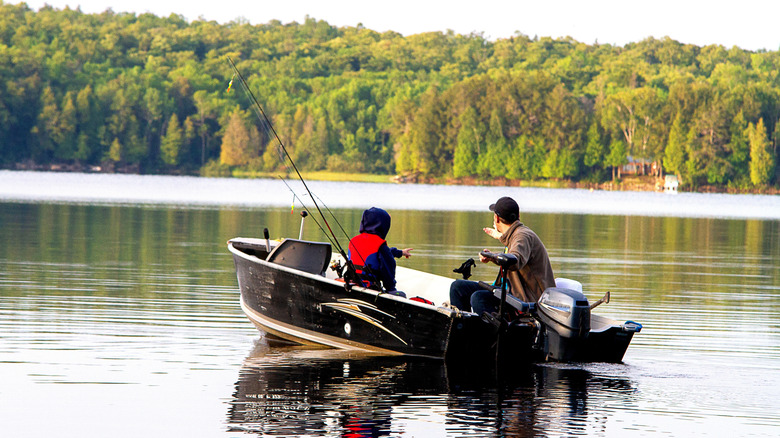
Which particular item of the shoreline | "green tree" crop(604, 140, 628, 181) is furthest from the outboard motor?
"green tree" crop(604, 140, 628, 181)

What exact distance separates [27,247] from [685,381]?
15.8m

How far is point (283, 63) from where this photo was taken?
177m

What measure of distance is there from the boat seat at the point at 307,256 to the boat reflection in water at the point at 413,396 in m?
0.86

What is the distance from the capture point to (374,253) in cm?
1124

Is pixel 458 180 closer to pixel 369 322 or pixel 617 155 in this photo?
pixel 617 155

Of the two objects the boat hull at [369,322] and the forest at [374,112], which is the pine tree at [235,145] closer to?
the forest at [374,112]

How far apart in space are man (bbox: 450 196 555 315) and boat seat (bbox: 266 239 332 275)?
154 centimetres

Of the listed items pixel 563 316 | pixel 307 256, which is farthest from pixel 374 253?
pixel 563 316

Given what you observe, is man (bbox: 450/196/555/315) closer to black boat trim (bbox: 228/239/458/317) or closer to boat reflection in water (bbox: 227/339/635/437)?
black boat trim (bbox: 228/239/458/317)

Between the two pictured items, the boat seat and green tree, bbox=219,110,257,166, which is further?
green tree, bbox=219,110,257,166

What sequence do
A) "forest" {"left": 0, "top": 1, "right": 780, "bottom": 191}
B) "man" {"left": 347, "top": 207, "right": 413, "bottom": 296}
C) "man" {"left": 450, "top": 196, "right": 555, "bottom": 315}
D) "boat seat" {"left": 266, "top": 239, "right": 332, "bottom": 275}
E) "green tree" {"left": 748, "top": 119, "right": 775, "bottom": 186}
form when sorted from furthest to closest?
"forest" {"left": 0, "top": 1, "right": 780, "bottom": 191} < "green tree" {"left": 748, "top": 119, "right": 775, "bottom": 186} < "boat seat" {"left": 266, "top": 239, "right": 332, "bottom": 275} < "man" {"left": 347, "top": 207, "right": 413, "bottom": 296} < "man" {"left": 450, "top": 196, "right": 555, "bottom": 315}

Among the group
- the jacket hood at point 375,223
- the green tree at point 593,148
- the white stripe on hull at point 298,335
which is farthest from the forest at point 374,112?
the jacket hood at point 375,223

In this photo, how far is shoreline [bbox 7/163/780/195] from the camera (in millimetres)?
128500

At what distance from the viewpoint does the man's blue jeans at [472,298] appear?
10.5 metres
